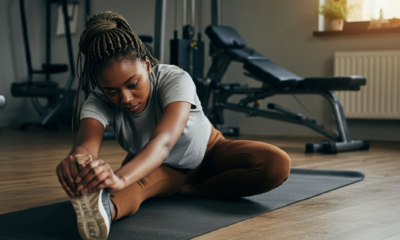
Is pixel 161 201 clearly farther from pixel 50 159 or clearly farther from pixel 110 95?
pixel 50 159

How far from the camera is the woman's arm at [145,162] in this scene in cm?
91

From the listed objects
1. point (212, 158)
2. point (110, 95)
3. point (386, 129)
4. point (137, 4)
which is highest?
point (137, 4)

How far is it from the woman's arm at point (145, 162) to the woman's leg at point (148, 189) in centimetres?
22

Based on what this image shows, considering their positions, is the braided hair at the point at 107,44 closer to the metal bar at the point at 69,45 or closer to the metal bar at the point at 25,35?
the metal bar at the point at 69,45

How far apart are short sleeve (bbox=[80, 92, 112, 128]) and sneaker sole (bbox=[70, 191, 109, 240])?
0.98 feet

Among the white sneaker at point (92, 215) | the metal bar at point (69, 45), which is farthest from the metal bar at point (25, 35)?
the white sneaker at point (92, 215)

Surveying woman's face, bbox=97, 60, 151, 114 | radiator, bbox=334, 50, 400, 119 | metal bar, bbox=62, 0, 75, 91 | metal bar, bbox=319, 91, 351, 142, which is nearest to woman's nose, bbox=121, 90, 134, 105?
woman's face, bbox=97, 60, 151, 114

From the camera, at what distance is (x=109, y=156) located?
107 inches

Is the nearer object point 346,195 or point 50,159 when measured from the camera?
point 346,195

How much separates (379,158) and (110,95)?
1976 mm

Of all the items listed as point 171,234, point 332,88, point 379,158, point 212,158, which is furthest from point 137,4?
point 171,234

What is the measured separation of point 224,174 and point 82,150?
49 centimetres

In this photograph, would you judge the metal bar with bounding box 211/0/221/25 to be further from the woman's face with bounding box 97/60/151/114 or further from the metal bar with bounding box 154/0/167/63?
the woman's face with bounding box 97/60/151/114

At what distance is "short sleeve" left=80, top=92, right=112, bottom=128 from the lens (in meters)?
1.21
